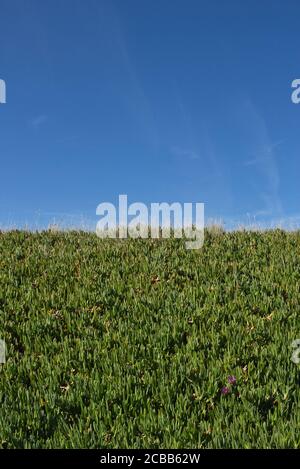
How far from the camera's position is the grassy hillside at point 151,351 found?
5414 mm

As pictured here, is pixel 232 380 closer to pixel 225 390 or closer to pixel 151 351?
pixel 225 390

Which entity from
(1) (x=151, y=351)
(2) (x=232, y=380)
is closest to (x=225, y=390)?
(2) (x=232, y=380)

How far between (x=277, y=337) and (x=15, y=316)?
432 cm

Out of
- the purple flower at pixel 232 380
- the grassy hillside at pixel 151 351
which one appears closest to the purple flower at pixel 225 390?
the grassy hillside at pixel 151 351

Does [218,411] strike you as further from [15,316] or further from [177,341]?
[15,316]

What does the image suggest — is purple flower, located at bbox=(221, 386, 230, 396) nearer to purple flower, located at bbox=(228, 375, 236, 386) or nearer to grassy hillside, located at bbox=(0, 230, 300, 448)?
grassy hillside, located at bbox=(0, 230, 300, 448)

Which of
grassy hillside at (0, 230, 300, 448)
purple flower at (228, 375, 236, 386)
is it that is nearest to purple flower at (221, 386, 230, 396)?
grassy hillside at (0, 230, 300, 448)

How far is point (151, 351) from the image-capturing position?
23.7 ft

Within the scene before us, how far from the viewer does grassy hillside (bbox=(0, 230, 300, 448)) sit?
5414 mm

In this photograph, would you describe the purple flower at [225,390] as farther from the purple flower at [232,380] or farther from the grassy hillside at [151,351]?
the purple flower at [232,380]

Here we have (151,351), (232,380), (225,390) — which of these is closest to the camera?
(225,390)

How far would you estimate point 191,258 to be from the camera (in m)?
12.2
